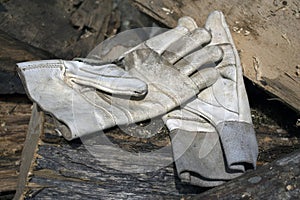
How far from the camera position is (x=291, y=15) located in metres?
2.09

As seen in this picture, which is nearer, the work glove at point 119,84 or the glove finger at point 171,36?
the work glove at point 119,84

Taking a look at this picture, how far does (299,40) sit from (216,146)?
1.80 ft

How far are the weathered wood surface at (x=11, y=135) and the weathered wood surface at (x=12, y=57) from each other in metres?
0.06

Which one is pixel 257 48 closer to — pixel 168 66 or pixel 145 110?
pixel 168 66

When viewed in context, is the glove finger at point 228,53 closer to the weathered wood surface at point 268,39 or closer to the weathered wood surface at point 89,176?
the weathered wood surface at point 268,39

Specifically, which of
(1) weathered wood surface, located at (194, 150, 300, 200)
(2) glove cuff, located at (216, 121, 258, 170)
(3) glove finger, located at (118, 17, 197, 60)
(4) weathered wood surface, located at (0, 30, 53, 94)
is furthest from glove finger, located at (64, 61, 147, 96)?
(4) weathered wood surface, located at (0, 30, 53, 94)

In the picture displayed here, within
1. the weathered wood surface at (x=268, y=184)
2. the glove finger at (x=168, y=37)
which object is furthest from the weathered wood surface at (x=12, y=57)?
the weathered wood surface at (x=268, y=184)

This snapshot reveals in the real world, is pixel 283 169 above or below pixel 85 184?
above

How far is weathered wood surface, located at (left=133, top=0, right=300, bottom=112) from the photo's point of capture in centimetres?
212

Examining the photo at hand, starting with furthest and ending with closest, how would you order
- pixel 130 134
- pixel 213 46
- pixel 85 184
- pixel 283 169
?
1. pixel 213 46
2. pixel 130 134
3. pixel 85 184
4. pixel 283 169

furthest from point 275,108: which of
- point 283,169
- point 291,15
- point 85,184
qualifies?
point 85,184

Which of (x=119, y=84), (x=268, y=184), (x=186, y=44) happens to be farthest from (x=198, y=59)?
(x=268, y=184)

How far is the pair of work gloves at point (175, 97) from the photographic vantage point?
73.6 inches

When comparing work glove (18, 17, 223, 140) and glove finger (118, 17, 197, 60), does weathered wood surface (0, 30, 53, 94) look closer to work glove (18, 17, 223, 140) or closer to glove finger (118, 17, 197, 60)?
work glove (18, 17, 223, 140)
